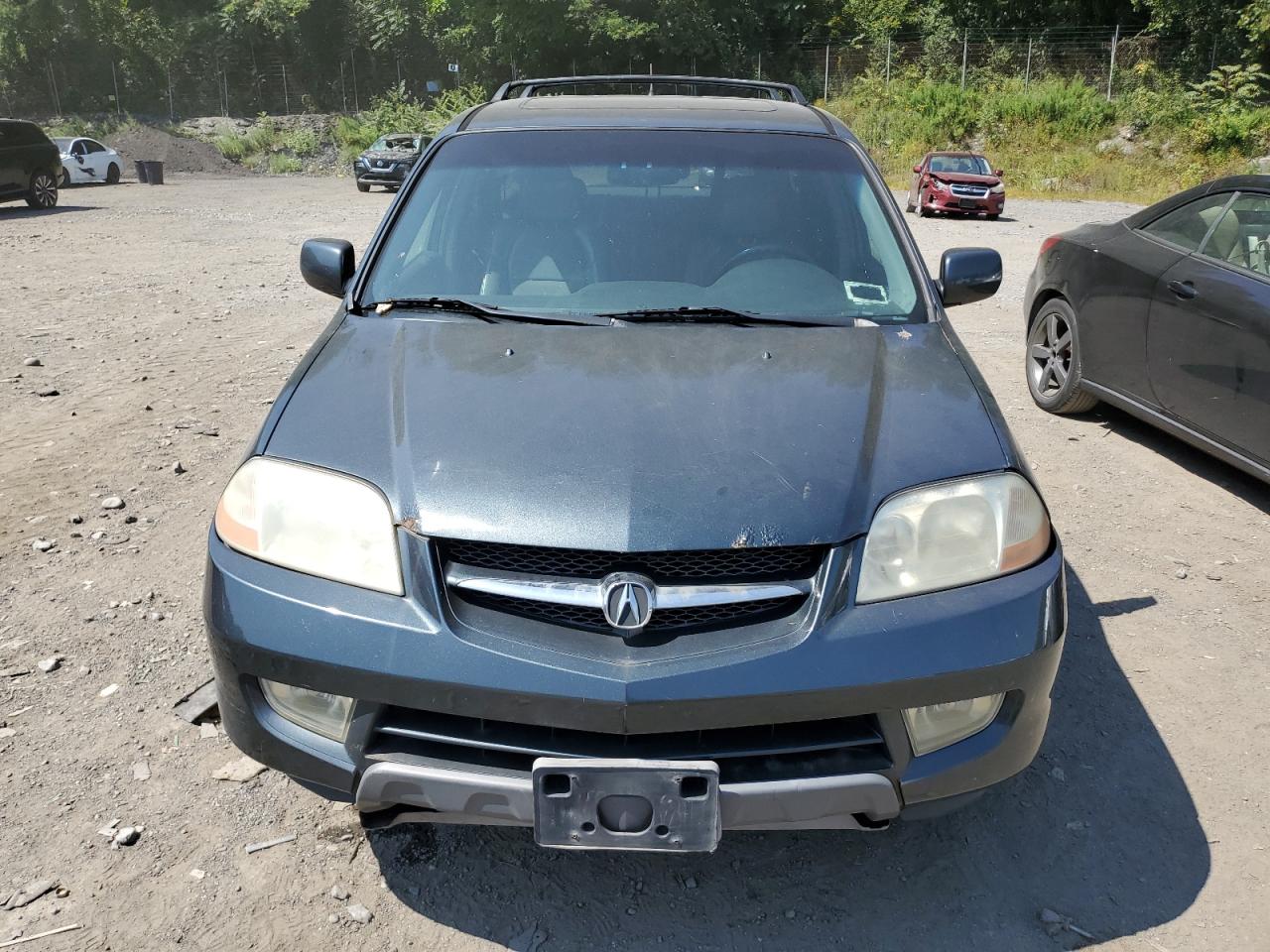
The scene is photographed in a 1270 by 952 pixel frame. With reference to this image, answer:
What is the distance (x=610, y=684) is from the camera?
2.00 metres

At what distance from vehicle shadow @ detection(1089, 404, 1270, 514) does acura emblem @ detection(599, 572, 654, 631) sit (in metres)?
4.09

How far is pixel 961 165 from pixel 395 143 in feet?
54.7

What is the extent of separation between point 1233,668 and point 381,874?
9.28 ft

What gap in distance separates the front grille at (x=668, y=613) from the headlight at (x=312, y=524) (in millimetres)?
246

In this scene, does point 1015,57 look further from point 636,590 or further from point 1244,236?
point 636,590

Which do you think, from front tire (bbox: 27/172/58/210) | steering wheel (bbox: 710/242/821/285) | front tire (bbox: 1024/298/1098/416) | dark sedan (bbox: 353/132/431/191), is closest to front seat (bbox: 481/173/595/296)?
steering wheel (bbox: 710/242/821/285)

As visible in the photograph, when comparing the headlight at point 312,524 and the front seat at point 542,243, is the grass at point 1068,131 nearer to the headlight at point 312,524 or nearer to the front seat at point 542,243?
the front seat at point 542,243

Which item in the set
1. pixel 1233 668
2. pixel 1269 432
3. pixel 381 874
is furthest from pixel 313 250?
pixel 1269 432

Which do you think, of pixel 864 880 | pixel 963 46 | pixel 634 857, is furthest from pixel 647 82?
pixel 963 46

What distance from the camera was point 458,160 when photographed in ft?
11.7

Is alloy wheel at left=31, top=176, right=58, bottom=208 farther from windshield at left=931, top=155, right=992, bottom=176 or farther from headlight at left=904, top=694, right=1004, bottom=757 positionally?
headlight at left=904, top=694, right=1004, bottom=757

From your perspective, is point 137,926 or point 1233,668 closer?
point 137,926

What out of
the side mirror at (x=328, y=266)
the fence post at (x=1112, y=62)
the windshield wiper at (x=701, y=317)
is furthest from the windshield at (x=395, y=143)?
the windshield wiper at (x=701, y=317)

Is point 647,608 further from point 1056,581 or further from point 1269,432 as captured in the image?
point 1269,432
